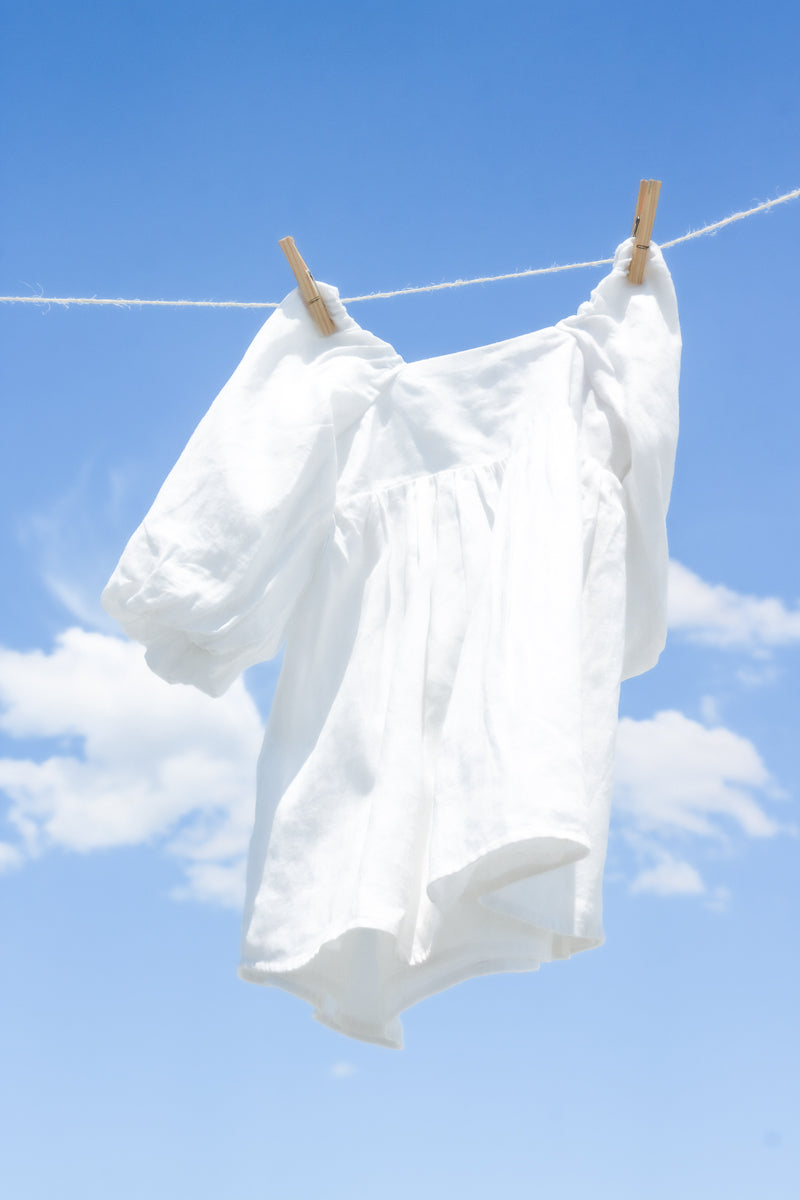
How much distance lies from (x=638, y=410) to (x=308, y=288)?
17.3 inches

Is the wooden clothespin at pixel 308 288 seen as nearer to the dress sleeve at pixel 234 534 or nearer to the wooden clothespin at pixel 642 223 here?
the dress sleeve at pixel 234 534

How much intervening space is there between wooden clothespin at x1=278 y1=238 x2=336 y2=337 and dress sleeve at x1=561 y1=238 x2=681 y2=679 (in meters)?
0.30

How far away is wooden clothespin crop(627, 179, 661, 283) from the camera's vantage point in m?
1.46

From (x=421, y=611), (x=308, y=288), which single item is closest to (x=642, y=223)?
(x=308, y=288)

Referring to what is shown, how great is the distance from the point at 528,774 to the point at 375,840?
189 millimetres

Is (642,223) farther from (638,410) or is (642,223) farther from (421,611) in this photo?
(421,611)

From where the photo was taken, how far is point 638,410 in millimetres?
1415

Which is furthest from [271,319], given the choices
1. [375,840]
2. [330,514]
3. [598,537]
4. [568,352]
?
[375,840]

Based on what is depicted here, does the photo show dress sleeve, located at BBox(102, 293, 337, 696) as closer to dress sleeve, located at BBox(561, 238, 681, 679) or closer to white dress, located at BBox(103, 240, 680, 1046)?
white dress, located at BBox(103, 240, 680, 1046)

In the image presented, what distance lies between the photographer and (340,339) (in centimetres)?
153

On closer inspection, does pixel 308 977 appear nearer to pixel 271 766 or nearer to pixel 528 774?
pixel 271 766

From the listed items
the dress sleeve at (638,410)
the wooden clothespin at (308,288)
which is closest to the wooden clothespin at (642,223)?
the dress sleeve at (638,410)

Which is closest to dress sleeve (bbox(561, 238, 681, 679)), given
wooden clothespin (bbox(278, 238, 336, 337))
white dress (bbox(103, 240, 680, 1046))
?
white dress (bbox(103, 240, 680, 1046))

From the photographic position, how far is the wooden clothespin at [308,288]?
1511 millimetres
